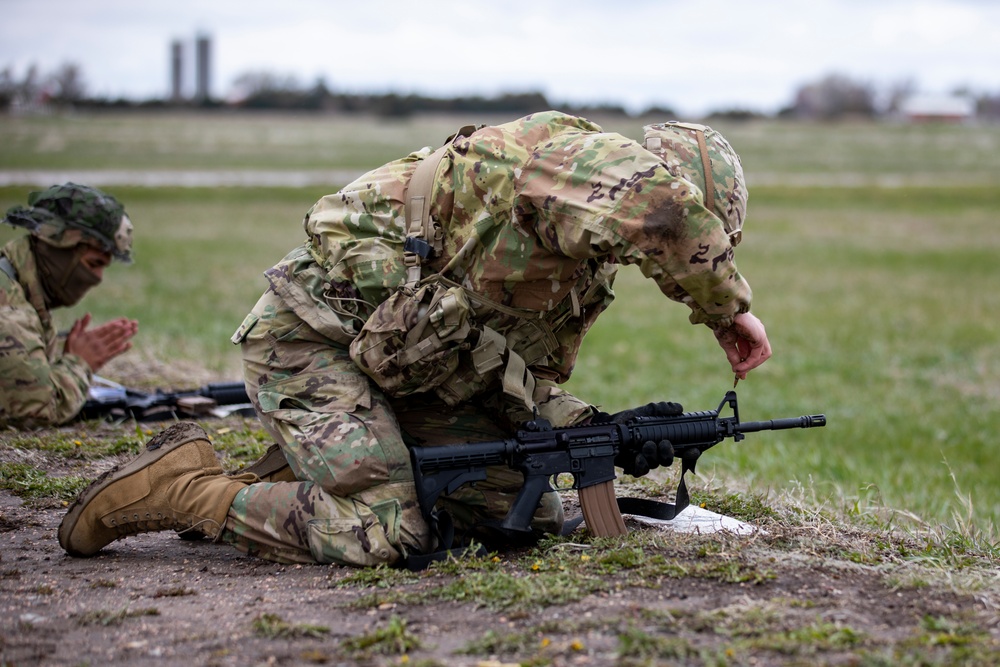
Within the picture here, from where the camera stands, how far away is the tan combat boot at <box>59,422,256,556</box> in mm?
4191

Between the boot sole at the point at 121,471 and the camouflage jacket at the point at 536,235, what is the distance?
73 centimetres

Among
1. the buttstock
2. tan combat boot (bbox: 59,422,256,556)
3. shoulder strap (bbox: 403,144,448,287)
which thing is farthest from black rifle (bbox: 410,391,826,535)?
tan combat boot (bbox: 59,422,256,556)

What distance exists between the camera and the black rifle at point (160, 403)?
256 inches

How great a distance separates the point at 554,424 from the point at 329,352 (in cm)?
100

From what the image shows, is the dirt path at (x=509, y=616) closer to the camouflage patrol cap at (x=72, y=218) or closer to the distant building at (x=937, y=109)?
the camouflage patrol cap at (x=72, y=218)

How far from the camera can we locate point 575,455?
4.34m

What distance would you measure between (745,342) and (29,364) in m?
4.01

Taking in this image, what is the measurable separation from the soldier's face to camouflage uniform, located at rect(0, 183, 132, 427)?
0.18ft


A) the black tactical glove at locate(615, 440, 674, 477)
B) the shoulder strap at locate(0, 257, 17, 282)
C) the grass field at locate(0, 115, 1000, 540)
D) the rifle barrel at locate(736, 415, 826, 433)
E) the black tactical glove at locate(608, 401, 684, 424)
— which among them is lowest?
the grass field at locate(0, 115, 1000, 540)

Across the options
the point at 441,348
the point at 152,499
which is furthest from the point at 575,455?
the point at 152,499

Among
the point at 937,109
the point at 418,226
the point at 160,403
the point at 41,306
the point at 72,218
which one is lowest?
the point at 937,109

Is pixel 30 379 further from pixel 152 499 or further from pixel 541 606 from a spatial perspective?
pixel 541 606

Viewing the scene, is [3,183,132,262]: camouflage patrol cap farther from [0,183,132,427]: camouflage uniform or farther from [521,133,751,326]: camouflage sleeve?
[521,133,751,326]: camouflage sleeve

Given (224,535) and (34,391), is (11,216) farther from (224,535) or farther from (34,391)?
(224,535)
